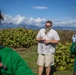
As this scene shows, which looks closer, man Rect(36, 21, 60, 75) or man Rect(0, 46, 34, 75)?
man Rect(0, 46, 34, 75)

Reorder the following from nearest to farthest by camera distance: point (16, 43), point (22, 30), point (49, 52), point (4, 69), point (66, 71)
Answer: point (4, 69)
point (49, 52)
point (66, 71)
point (16, 43)
point (22, 30)

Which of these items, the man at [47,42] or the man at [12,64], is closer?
the man at [12,64]

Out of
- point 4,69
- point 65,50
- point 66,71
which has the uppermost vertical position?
point 4,69

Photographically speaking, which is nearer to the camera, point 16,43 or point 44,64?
point 44,64

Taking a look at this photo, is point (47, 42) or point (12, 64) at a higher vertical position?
point (12, 64)

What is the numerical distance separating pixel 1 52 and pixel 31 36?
17.0 metres

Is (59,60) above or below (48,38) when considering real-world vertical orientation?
below

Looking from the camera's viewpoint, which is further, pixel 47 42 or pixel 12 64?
pixel 47 42

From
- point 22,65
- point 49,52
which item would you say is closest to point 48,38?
point 49,52

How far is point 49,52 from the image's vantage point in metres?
8.84

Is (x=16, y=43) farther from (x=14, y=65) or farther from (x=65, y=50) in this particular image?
(x=14, y=65)

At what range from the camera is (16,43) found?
17.9 metres

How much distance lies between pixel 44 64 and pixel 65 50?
1793 mm

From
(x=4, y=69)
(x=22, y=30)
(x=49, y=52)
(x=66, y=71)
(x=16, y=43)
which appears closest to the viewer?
(x=4, y=69)
